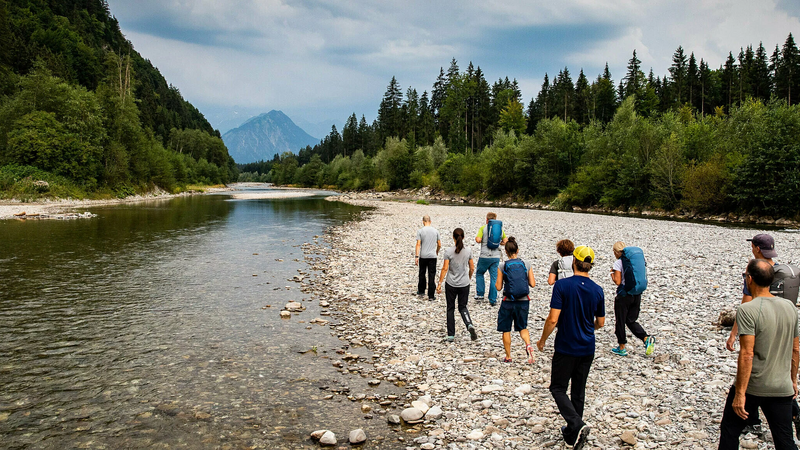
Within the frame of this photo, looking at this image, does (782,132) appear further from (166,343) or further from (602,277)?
(166,343)

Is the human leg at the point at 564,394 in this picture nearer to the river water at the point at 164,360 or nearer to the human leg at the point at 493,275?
the river water at the point at 164,360

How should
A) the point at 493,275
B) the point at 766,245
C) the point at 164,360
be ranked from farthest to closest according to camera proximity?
the point at 493,275 → the point at 164,360 → the point at 766,245

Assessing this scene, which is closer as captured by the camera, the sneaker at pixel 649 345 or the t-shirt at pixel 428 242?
the sneaker at pixel 649 345

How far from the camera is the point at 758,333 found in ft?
15.0

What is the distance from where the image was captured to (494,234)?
12695 millimetres

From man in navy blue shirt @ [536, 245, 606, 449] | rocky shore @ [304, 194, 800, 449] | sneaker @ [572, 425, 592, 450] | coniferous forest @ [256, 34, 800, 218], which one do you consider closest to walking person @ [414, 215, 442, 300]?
rocky shore @ [304, 194, 800, 449]

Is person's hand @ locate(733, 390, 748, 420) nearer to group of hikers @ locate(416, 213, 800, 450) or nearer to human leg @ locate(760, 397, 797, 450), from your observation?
group of hikers @ locate(416, 213, 800, 450)

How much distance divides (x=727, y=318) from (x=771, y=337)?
670 centimetres

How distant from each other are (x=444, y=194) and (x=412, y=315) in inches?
3231

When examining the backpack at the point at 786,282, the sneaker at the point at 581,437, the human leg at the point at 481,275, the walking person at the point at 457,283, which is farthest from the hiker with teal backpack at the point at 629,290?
the human leg at the point at 481,275

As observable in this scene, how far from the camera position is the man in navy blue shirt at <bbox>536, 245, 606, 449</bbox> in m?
5.74

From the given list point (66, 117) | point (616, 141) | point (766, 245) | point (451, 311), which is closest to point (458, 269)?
point (451, 311)

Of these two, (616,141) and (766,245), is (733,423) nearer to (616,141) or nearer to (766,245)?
(766,245)

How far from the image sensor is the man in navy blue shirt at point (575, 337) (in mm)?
5742
